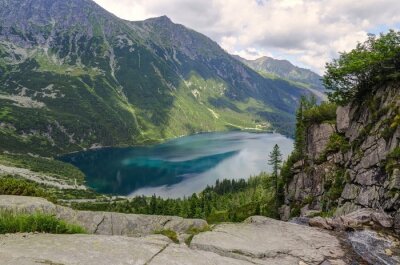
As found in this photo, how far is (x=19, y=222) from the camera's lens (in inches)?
489

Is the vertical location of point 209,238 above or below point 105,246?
below

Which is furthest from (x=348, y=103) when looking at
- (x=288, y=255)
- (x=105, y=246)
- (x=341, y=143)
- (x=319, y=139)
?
(x=105, y=246)

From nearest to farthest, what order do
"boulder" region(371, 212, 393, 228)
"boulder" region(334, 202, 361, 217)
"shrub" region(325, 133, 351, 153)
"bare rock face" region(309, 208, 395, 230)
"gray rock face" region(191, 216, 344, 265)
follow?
"gray rock face" region(191, 216, 344, 265) → "bare rock face" region(309, 208, 395, 230) → "boulder" region(371, 212, 393, 228) → "boulder" region(334, 202, 361, 217) → "shrub" region(325, 133, 351, 153)

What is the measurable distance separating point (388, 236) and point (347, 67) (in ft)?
135

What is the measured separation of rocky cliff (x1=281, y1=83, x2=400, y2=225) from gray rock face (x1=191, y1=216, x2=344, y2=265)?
25.0 ft

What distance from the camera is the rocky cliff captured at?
42.1m

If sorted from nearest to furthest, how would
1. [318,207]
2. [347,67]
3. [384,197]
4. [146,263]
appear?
[146,263]
[384,197]
[347,67]
[318,207]

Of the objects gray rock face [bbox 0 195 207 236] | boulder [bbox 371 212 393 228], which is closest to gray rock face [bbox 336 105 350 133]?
boulder [bbox 371 212 393 228]

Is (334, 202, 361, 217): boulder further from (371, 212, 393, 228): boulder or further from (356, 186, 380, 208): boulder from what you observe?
(371, 212, 393, 228): boulder

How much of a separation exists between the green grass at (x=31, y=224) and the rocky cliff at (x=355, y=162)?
1980 cm

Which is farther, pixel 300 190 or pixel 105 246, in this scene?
pixel 300 190

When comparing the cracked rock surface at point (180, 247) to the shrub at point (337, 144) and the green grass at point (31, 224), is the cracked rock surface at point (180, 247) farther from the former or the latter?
the shrub at point (337, 144)

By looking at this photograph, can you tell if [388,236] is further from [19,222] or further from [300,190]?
[300,190]

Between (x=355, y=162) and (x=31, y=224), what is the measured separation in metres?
52.9
